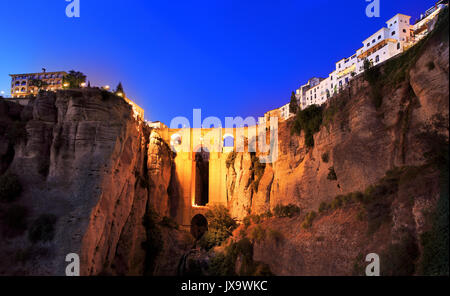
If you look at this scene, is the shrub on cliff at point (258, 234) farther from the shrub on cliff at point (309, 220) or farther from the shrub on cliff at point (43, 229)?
the shrub on cliff at point (43, 229)

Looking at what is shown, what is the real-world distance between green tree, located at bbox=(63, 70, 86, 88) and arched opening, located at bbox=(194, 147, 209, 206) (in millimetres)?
17730

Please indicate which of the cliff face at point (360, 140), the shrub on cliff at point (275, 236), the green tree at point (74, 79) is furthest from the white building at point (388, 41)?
the green tree at point (74, 79)

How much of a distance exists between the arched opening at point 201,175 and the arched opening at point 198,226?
235 centimetres

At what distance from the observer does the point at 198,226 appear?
1735 inches

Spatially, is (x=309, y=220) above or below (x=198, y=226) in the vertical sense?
above

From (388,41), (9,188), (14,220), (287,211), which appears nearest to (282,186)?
(287,211)

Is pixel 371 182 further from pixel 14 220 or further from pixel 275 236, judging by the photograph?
pixel 14 220

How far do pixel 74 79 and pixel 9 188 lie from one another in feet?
63.3

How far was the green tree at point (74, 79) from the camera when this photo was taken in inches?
1500

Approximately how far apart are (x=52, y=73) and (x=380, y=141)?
3012 inches

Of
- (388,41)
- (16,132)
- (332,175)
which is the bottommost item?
(332,175)

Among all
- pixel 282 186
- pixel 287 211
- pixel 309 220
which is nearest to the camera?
pixel 309 220

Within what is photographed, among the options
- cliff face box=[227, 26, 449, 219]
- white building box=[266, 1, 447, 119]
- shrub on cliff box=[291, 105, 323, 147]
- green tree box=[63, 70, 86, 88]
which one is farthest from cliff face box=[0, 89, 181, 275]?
white building box=[266, 1, 447, 119]
